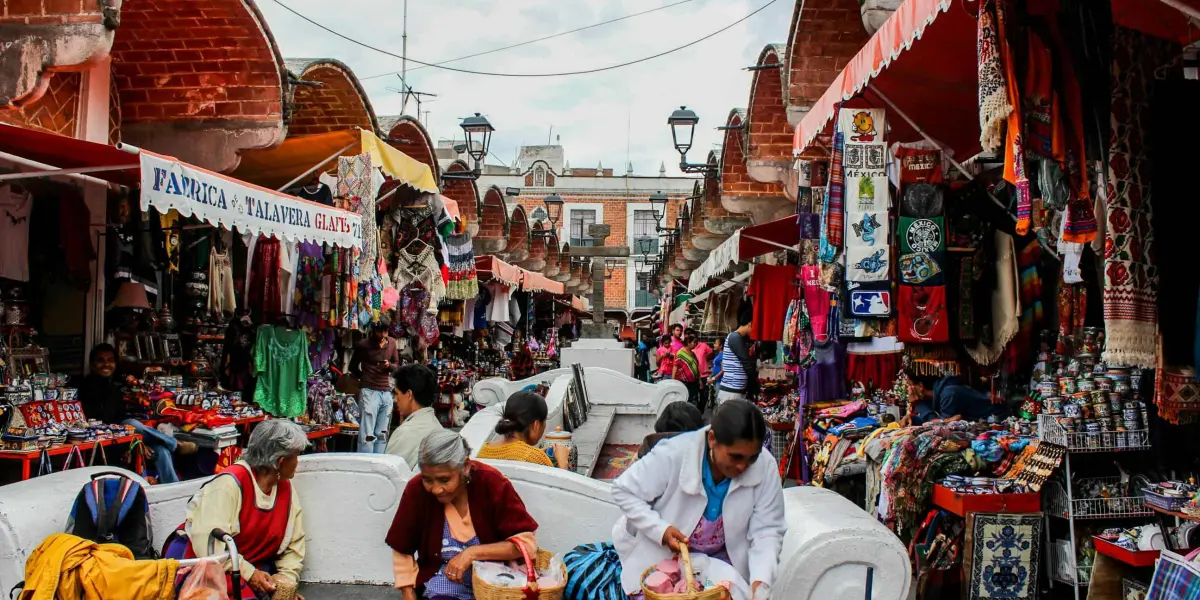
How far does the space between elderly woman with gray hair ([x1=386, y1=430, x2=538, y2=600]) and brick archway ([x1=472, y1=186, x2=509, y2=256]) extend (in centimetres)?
1558

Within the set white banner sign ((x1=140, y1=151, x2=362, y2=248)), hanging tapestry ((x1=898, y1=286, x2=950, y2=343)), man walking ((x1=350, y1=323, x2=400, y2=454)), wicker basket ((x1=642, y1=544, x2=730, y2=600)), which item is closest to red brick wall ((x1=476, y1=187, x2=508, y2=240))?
man walking ((x1=350, y1=323, x2=400, y2=454))

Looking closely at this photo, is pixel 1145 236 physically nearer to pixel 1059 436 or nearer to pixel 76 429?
pixel 1059 436

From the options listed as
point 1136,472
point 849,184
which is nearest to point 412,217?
point 849,184

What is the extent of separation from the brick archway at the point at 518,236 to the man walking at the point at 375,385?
38.3 ft

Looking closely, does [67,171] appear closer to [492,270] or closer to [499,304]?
[492,270]

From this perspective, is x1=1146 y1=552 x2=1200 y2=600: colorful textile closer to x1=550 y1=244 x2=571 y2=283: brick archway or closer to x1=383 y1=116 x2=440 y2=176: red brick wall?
x1=383 y1=116 x2=440 y2=176: red brick wall

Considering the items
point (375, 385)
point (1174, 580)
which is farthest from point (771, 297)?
point (1174, 580)

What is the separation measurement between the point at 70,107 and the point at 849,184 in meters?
6.17

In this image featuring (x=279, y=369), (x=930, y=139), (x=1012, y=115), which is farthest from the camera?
(x=279, y=369)

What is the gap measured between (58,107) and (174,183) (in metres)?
3.24

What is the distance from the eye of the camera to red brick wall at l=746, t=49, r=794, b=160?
35.3 ft

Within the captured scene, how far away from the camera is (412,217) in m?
10.7

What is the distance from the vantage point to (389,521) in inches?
178

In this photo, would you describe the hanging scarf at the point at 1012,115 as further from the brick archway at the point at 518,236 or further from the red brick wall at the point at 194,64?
the brick archway at the point at 518,236
